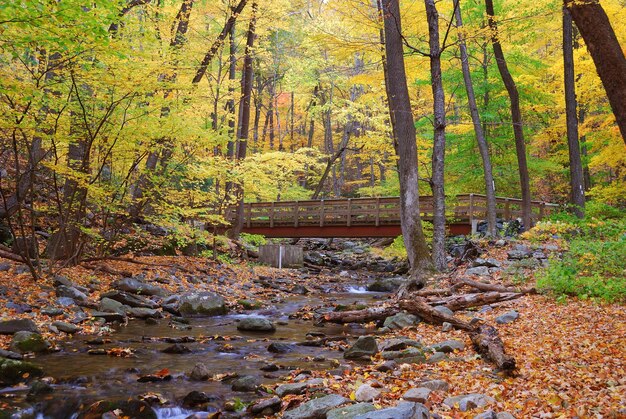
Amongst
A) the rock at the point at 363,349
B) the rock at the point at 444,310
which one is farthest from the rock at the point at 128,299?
the rock at the point at 444,310

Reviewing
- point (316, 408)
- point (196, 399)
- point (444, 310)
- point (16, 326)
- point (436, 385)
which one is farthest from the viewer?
point (444, 310)

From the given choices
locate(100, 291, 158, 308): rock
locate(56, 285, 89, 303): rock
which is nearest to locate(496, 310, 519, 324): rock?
locate(100, 291, 158, 308): rock

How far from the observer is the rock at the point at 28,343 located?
21.2ft

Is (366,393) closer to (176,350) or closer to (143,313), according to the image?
(176,350)

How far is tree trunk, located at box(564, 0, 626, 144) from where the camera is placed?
175 inches

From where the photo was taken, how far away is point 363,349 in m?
6.82

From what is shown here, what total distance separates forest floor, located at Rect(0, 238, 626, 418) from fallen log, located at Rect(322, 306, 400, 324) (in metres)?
0.29

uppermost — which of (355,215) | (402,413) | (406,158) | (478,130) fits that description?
(478,130)

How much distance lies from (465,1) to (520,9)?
673 centimetres

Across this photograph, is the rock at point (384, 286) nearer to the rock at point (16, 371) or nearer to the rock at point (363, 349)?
the rock at point (363, 349)

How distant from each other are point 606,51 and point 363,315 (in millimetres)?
6346

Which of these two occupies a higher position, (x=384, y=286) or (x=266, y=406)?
(x=266, y=406)

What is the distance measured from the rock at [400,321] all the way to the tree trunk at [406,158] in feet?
7.99

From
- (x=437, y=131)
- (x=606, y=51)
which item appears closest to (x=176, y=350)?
(x=606, y=51)
